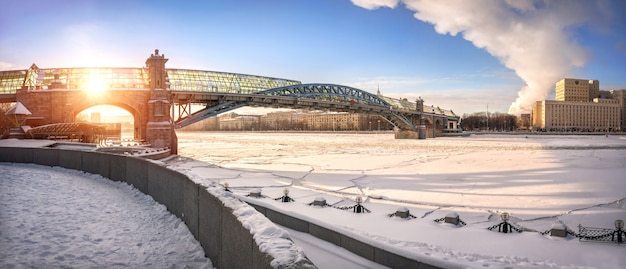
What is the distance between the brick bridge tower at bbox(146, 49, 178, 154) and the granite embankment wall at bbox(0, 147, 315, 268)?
11.7m

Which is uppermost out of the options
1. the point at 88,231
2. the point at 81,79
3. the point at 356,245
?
the point at 81,79

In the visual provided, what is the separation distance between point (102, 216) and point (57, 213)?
0.84 m

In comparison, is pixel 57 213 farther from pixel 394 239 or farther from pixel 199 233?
pixel 394 239

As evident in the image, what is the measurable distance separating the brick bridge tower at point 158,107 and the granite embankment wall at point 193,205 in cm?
1170

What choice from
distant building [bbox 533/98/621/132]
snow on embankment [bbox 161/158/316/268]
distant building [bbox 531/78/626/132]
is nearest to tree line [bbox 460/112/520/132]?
distant building [bbox 531/78/626/132]

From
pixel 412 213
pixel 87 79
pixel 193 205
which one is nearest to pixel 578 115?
pixel 87 79

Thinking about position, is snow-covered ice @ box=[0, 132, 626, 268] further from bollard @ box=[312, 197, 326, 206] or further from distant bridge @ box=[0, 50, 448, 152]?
distant bridge @ box=[0, 50, 448, 152]

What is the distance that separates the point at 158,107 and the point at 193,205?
2178 centimetres

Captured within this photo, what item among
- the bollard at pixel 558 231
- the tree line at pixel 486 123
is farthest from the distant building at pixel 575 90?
the bollard at pixel 558 231

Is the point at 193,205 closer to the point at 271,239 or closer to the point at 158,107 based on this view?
the point at 271,239

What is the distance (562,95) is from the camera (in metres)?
161

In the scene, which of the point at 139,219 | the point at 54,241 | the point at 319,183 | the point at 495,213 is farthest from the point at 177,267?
the point at 319,183

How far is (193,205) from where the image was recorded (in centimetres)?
586

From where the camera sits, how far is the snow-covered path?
477 cm
